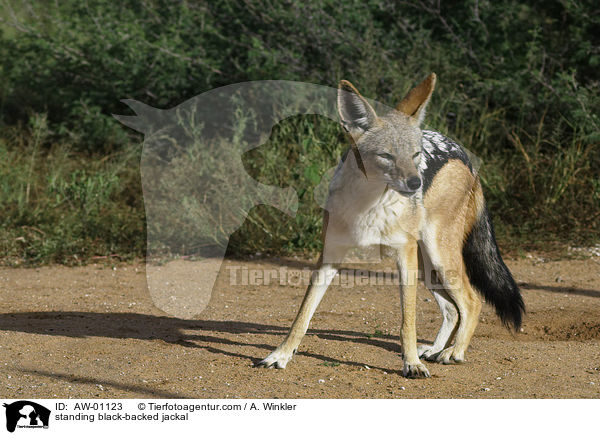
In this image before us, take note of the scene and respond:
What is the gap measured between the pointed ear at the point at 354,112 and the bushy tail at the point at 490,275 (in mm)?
1249

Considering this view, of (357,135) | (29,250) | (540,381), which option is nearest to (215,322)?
(357,135)

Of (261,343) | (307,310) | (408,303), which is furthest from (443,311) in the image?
(261,343)

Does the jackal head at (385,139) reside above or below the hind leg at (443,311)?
above

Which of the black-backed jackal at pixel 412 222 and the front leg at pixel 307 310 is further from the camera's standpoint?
the front leg at pixel 307 310

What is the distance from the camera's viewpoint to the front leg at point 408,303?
4133mm

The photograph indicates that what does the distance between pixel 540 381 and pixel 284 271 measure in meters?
3.31

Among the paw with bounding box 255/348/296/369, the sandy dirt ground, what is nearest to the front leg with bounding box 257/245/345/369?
the paw with bounding box 255/348/296/369

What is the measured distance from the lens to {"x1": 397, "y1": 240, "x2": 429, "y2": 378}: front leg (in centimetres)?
413

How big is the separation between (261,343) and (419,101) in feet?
6.21

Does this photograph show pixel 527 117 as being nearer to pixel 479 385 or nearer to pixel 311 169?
pixel 311 169

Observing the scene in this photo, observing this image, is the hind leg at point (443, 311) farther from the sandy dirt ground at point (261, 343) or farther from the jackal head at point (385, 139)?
the jackal head at point (385, 139)

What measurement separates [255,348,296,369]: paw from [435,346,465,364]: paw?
96 cm

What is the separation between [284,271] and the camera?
22.8 ft
